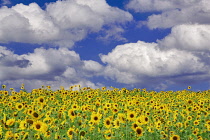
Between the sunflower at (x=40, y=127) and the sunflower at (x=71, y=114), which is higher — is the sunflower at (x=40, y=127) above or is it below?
below

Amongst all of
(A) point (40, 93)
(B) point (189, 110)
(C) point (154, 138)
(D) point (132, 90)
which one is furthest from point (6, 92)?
(C) point (154, 138)

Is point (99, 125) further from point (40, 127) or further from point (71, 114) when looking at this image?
point (40, 127)

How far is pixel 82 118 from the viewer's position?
352 inches

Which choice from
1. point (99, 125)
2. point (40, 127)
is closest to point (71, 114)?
point (99, 125)

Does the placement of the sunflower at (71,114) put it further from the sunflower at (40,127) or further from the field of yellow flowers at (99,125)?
the sunflower at (40,127)

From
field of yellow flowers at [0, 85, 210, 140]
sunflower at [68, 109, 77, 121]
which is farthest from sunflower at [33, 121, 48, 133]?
sunflower at [68, 109, 77, 121]

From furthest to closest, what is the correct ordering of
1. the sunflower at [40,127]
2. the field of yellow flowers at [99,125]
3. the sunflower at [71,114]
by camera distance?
the sunflower at [71,114]
the field of yellow flowers at [99,125]
the sunflower at [40,127]

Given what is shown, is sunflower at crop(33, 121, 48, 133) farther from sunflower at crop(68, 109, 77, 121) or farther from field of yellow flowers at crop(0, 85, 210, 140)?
sunflower at crop(68, 109, 77, 121)

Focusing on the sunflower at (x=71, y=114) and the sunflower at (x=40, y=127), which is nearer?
the sunflower at (x=40, y=127)

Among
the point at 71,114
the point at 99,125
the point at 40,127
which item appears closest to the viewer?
the point at 40,127

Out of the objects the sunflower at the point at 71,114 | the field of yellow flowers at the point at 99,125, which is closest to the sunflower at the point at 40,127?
the field of yellow flowers at the point at 99,125

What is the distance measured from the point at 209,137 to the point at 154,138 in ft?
7.44

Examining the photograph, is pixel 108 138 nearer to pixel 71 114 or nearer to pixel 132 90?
pixel 71 114

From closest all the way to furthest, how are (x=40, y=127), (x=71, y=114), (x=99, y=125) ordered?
(x=40, y=127) < (x=99, y=125) < (x=71, y=114)
